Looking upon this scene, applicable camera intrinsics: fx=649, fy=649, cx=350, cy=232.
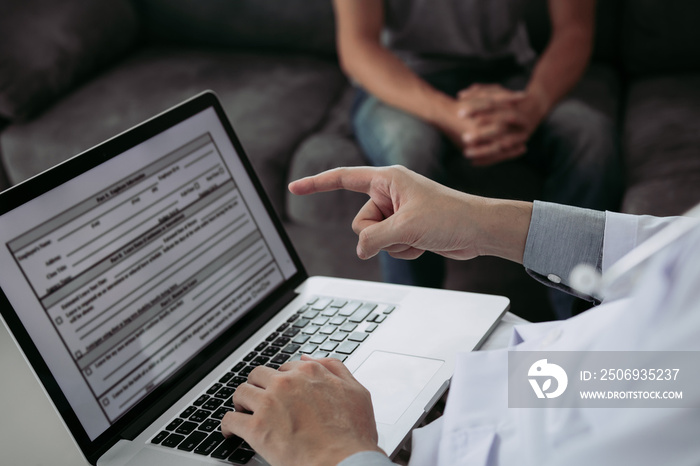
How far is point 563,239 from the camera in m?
0.78

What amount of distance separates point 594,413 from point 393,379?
0.86ft

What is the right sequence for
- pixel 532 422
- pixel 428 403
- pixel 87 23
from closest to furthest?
pixel 532 422 < pixel 428 403 < pixel 87 23

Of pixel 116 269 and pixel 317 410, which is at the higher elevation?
pixel 116 269

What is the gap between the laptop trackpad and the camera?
27.3 inches

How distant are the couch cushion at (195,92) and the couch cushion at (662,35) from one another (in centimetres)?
85

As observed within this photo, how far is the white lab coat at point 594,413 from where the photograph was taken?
1.58 feet

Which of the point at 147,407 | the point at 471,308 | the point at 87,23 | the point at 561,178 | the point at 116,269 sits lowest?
the point at 561,178

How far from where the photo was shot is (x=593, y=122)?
1495mm

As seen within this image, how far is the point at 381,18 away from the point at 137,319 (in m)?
1.12

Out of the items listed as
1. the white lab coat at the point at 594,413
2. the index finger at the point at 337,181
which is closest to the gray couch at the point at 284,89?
the index finger at the point at 337,181

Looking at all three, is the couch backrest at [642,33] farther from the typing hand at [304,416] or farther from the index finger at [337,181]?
the typing hand at [304,416]

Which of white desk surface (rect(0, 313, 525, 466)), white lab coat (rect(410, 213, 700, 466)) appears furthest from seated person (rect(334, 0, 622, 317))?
white lab coat (rect(410, 213, 700, 466))

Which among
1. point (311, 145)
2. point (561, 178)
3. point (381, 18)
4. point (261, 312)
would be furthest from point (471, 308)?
point (381, 18)

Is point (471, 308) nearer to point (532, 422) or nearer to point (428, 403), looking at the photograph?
point (428, 403)
